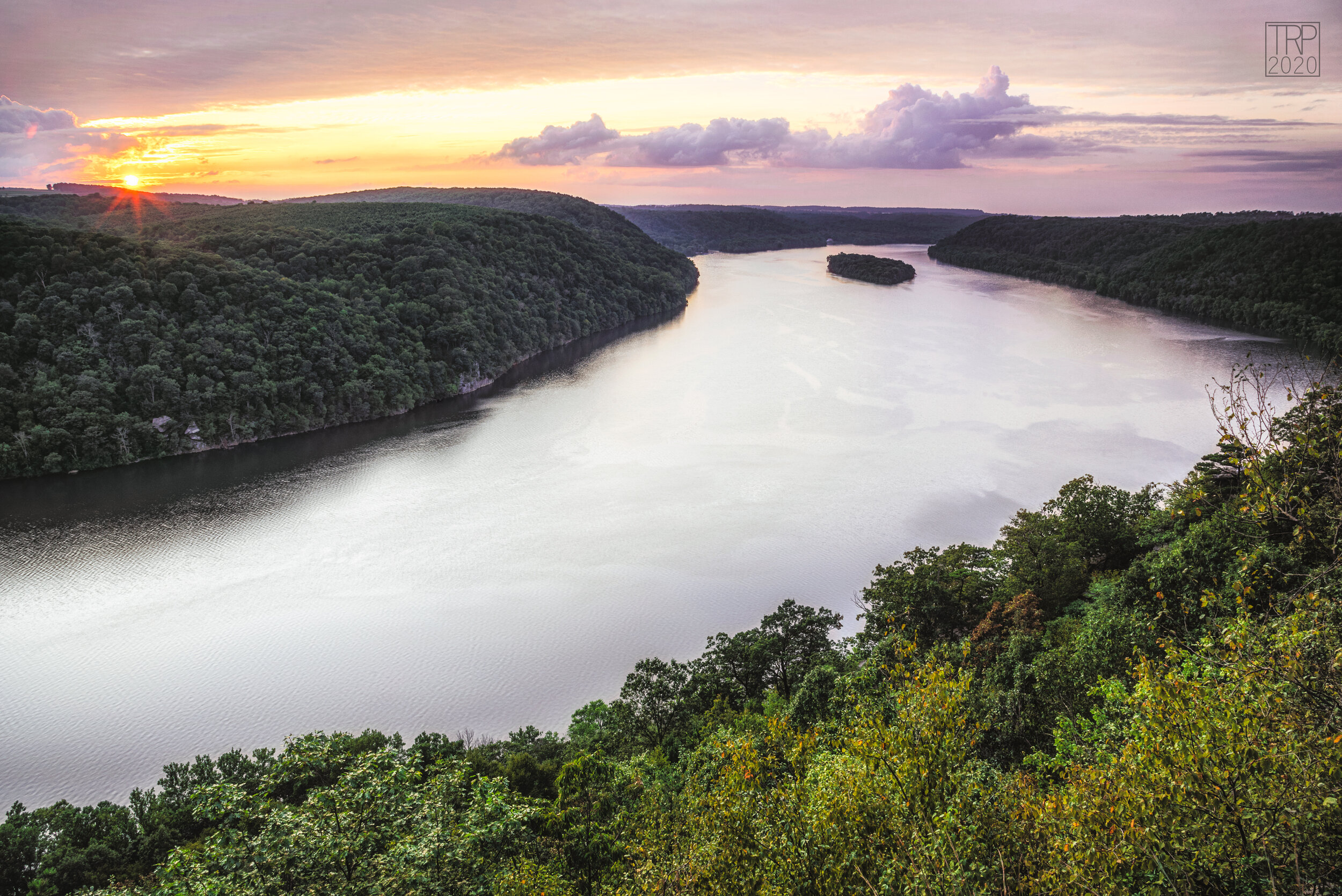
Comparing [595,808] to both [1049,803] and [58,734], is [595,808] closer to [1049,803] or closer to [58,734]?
[1049,803]

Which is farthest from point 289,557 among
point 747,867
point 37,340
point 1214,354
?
point 1214,354

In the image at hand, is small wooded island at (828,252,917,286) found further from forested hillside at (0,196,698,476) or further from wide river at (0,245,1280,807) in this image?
wide river at (0,245,1280,807)

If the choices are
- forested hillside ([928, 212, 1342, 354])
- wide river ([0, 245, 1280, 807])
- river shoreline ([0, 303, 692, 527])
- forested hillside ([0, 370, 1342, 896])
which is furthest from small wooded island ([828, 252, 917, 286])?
forested hillside ([0, 370, 1342, 896])

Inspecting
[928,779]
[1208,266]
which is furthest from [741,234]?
[928,779]

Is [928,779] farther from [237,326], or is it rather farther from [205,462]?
[237,326]

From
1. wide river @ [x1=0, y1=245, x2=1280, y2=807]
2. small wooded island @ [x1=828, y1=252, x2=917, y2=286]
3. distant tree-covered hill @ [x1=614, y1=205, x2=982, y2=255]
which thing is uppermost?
distant tree-covered hill @ [x1=614, y1=205, x2=982, y2=255]

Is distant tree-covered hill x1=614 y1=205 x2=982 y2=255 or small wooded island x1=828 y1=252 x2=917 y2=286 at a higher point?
distant tree-covered hill x1=614 y1=205 x2=982 y2=255

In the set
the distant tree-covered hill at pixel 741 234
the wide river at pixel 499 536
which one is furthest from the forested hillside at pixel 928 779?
the distant tree-covered hill at pixel 741 234
